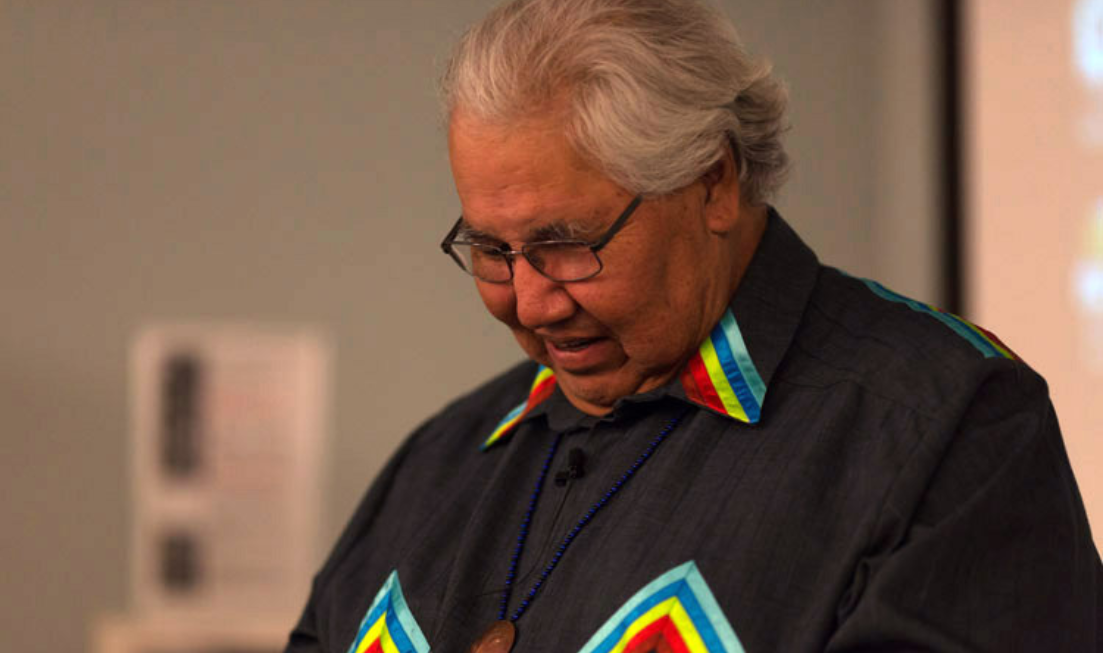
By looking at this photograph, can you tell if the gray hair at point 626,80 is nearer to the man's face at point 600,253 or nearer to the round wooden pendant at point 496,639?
the man's face at point 600,253

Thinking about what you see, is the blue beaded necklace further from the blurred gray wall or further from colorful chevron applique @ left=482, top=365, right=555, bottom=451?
the blurred gray wall

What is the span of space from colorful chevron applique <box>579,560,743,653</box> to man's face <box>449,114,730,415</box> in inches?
9.3

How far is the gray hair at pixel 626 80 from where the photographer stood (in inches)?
49.5

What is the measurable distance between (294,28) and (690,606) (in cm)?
231

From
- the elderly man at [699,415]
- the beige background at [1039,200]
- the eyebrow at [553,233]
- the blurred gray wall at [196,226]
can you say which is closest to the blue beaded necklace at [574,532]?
the elderly man at [699,415]

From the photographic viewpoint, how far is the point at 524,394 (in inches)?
65.5

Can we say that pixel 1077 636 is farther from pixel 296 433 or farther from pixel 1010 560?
pixel 296 433

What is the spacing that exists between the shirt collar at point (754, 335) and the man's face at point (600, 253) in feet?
0.06

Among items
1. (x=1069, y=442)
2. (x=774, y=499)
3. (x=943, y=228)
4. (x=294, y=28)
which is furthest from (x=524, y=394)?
(x=294, y=28)

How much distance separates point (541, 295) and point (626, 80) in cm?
22

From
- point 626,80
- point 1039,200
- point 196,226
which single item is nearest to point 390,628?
point 626,80

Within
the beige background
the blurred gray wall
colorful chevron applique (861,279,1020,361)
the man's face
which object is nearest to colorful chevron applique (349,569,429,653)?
the man's face

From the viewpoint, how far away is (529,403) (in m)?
1.58

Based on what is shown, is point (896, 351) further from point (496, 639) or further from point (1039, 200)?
point (1039, 200)
